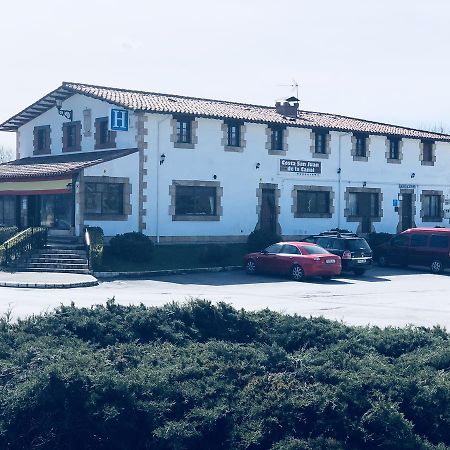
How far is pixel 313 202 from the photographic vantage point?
37500 mm

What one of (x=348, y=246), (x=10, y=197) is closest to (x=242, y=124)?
(x=348, y=246)

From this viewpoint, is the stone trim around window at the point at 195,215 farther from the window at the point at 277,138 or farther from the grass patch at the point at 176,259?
the window at the point at 277,138

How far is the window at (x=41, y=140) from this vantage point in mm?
38344

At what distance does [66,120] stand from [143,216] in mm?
7953

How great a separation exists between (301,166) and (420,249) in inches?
305

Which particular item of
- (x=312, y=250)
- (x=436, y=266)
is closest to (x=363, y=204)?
(x=436, y=266)

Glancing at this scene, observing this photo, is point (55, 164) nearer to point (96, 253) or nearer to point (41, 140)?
point (41, 140)

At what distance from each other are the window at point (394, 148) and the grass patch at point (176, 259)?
11.5 m

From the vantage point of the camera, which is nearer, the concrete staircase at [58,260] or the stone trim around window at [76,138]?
the concrete staircase at [58,260]

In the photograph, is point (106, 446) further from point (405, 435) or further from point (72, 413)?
point (405, 435)

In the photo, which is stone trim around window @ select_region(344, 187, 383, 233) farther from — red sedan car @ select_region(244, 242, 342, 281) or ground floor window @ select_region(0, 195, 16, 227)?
ground floor window @ select_region(0, 195, 16, 227)

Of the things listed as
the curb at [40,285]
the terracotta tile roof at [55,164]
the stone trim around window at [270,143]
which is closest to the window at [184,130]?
the terracotta tile roof at [55,164]

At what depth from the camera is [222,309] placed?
1044 centimetres

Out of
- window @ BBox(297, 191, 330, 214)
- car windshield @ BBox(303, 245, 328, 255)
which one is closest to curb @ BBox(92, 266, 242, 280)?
car windshield @ BBox(303, 245, 328, 255)
